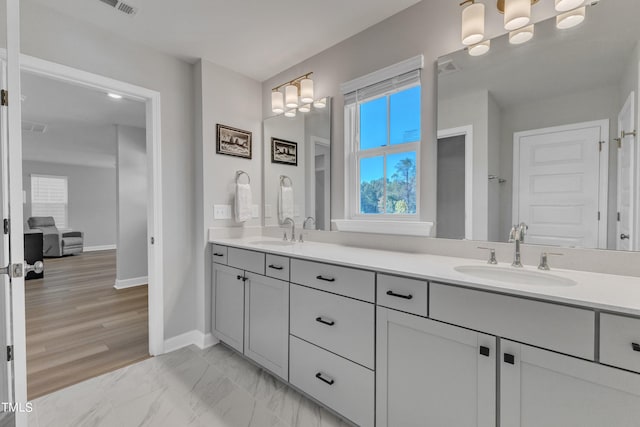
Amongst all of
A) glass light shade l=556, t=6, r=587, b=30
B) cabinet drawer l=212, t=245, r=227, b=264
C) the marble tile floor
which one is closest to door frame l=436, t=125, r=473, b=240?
glass light shade l=556, t=6, r=587, b=30

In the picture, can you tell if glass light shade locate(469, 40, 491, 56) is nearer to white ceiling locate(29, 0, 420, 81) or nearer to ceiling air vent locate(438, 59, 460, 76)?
ceiling air vent locate(438, 59, 460, 76)

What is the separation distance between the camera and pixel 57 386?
1.95 meters

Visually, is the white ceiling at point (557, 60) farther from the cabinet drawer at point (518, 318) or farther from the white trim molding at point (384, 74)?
the cabinet drawer at point (518, 318)

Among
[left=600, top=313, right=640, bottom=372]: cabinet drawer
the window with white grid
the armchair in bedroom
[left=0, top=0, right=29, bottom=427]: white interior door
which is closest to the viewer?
[left=600, top=313, right=640, bottom=372]: cabinet drawer

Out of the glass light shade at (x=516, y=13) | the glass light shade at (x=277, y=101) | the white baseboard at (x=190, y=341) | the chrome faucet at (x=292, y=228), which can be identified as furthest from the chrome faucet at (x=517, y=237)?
the white baseboard at (x=190, y=341)

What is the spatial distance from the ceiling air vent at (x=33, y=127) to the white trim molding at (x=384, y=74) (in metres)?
5.05

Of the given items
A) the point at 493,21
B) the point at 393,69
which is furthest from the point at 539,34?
the point at 393,69

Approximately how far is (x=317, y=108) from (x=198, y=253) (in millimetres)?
1660

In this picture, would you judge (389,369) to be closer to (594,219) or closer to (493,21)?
(594,219)

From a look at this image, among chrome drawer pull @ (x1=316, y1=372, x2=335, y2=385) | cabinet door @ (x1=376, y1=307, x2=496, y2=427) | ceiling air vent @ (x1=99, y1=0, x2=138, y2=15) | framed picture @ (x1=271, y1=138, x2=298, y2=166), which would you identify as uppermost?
ceiling air vent @ (x1=99, y1=0, x2=138, y2=15)

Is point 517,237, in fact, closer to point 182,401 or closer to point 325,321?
point 325,321

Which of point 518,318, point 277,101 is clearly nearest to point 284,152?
point 277,101

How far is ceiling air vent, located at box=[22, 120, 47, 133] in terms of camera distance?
4421mm

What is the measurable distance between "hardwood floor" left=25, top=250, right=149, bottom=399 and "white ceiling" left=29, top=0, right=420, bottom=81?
2505 millimetres
